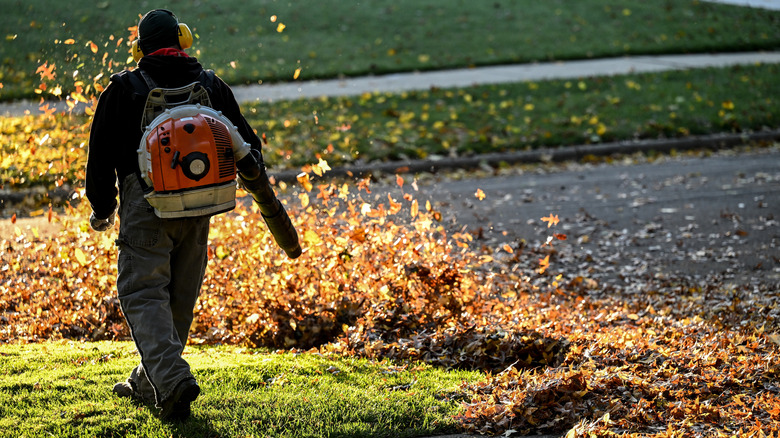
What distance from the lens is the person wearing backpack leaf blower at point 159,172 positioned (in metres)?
3.17

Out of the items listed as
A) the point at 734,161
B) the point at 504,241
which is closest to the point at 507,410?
the point at 504,241

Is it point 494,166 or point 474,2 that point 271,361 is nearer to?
point 494,166

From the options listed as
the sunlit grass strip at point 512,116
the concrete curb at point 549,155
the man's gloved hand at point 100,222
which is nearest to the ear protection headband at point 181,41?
the man's gloved hand at point 100,222

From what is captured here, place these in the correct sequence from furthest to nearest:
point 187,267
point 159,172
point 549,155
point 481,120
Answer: point 481,120, point 549,155, point 187,267, point 159,172

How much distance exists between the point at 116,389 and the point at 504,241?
153 inches

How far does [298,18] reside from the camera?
51.3 feet

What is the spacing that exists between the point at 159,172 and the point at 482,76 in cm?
986

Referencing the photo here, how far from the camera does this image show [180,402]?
10.9 ft

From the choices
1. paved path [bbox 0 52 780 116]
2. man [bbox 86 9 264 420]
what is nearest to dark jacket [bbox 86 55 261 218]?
man [bbox 86 9 264 420]

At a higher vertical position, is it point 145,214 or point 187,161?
point 187,161

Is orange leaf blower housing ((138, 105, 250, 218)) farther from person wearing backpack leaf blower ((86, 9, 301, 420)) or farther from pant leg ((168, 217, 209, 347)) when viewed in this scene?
pant leg ((168, 217, 209, 347))

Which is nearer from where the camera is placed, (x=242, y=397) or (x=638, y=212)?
(x=242, y=397)

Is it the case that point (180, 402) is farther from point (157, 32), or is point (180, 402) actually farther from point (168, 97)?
point (157, 32)

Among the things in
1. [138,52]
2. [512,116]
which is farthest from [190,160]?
[512,116]
